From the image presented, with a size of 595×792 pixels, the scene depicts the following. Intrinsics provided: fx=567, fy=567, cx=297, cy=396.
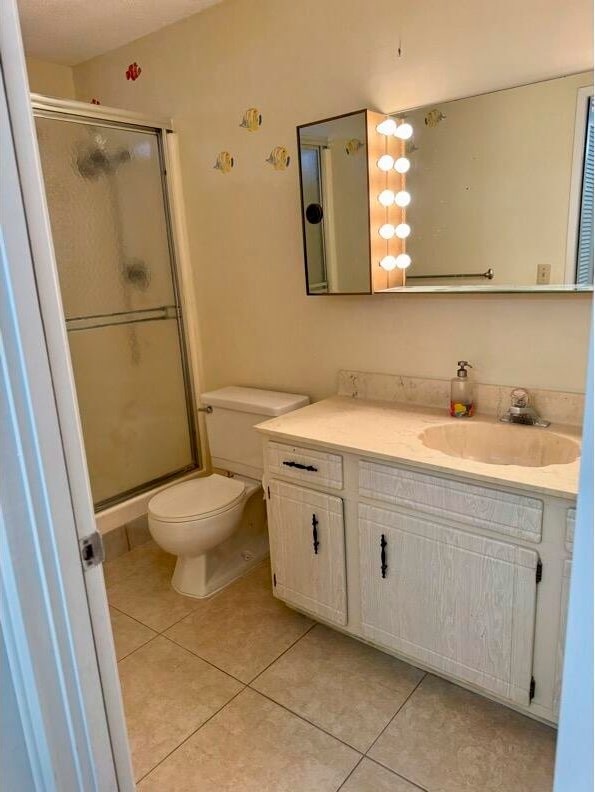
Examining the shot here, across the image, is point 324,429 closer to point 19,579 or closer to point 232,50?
point 19,579

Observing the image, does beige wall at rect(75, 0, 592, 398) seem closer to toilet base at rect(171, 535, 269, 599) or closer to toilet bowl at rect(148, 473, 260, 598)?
toilet bowl at rect(148, 473, 260, 598)

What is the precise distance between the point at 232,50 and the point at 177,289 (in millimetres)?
1140

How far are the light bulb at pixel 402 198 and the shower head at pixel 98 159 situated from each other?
4.65 feet

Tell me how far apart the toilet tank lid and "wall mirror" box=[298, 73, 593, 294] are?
20.3 inches

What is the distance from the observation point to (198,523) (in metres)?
2.31

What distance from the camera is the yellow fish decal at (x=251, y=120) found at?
247 centimetres

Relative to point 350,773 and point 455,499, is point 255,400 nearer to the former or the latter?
point 455,499

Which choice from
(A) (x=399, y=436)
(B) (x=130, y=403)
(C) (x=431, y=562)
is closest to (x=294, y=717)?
(C) (x=431, y=562)

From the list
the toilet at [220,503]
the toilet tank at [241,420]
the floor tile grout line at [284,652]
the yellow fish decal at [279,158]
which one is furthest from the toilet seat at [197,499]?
the yellow fish decal at [279,158]

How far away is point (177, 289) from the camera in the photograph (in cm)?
301

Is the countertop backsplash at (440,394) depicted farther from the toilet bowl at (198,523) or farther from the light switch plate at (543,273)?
the toilet bowl at (198,523)

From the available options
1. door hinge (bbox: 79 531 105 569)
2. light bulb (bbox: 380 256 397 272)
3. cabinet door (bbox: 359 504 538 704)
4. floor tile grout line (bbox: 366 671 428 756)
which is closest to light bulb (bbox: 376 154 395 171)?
light bulb (bbox: 380 256 397 272)

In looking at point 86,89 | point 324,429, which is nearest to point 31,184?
point 324,429

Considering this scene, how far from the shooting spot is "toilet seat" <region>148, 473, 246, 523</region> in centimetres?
233
